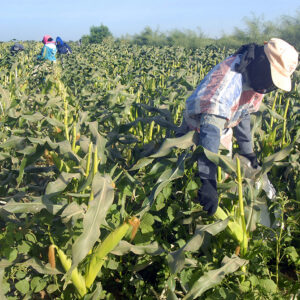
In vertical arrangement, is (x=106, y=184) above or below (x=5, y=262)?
above

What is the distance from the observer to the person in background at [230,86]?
7.25 ft

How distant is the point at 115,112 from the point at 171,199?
1392 millimetres

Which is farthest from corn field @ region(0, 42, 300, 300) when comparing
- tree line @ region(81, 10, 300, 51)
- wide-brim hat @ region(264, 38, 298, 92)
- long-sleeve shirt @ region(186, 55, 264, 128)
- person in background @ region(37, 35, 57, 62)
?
tree line @ region(81, 10, 300, 51)

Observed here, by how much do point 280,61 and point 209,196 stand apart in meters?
0.97

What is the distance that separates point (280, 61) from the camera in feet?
7.48

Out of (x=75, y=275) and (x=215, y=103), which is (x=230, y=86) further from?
(x=75, y=275)

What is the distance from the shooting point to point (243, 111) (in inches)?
109

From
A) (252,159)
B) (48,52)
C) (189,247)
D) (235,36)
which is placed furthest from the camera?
(235,36)

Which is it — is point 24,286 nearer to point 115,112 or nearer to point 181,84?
point 115,112

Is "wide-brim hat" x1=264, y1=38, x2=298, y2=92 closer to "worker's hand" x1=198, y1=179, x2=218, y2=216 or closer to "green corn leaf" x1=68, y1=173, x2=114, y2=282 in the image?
"worker's hand" x1=198, y1=179, x2=218, y2=216

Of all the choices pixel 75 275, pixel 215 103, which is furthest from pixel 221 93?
pixel 75 275

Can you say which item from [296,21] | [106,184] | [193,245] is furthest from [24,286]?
[296,21]

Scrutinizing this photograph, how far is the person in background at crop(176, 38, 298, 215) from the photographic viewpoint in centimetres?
221

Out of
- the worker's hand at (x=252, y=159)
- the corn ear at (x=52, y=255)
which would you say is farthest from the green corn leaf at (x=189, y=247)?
the worker's hand at (x=252, y=159)
